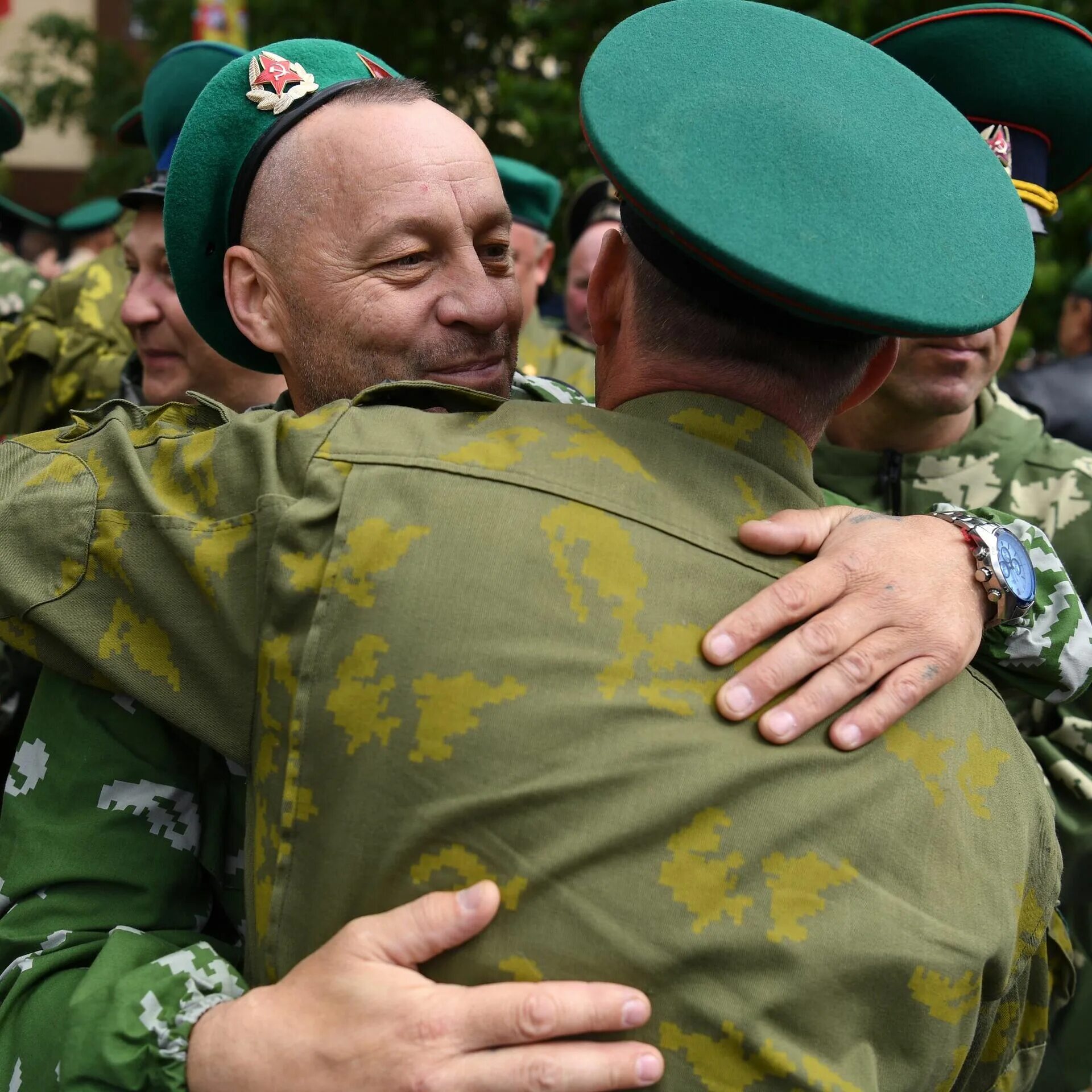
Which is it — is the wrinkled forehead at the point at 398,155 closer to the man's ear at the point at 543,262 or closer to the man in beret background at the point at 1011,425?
the man in beret background at the point at 1011,425

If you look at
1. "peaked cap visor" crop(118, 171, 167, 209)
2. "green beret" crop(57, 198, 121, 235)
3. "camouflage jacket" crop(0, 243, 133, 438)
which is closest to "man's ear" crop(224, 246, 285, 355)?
"peaked cap visor" crop(118, 171, 167, 209)

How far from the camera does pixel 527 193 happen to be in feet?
20.2

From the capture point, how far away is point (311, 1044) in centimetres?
133

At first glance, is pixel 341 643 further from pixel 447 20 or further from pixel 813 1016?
pixel 447 20

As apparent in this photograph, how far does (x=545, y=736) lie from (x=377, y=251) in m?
1.06

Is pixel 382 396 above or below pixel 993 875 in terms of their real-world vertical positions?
above

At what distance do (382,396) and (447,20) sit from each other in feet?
36.7

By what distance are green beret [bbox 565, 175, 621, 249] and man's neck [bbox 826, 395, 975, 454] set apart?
156 inches

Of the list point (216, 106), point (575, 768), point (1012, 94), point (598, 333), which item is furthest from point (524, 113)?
point (575, 768)

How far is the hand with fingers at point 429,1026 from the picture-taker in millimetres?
1295

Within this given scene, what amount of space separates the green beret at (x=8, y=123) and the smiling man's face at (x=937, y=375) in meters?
3.20

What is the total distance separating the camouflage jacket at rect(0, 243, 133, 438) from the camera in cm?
429

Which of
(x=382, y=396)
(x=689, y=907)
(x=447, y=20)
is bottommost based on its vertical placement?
(x=447, y=20)

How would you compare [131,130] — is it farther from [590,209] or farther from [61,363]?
[590,209]
